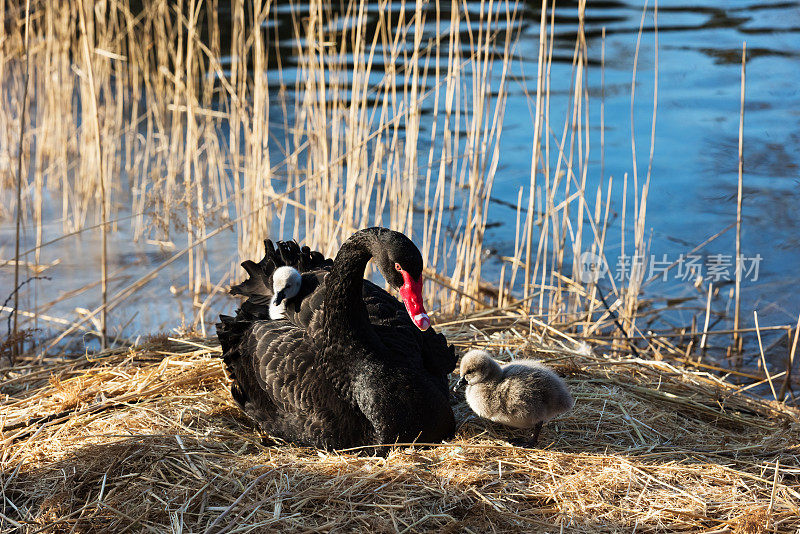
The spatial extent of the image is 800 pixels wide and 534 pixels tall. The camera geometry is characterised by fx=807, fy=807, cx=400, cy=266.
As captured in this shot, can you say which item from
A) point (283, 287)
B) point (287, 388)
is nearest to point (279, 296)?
point (283, 287)

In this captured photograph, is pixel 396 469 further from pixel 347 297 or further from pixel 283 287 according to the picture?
pixel 283 287

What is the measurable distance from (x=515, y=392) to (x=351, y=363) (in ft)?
2.10

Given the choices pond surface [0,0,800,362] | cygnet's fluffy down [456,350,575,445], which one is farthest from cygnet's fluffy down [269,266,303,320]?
pond surface [0,0,800,362]

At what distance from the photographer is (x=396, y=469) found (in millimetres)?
2797

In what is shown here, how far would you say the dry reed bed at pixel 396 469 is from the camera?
8.55ft

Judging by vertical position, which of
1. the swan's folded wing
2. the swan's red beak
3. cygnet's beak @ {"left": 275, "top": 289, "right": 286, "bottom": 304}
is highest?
the swan's red beak

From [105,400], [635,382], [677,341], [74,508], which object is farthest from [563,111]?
[74,508]

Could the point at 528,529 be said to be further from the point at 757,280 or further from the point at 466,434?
the point at 757,280

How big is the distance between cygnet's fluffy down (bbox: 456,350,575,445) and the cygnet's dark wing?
49cm

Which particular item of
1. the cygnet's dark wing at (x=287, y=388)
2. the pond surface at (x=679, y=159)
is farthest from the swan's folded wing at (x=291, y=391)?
the pond surface at (x=679, y=159)

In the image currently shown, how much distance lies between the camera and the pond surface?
6.22 m

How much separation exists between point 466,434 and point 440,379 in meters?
0.24

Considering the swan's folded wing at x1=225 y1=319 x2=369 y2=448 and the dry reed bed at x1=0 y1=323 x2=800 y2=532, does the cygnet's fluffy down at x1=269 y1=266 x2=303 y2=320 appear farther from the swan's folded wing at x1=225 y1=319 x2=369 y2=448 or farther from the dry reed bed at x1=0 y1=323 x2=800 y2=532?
the dry reed bed at x1=0 y1=323 x2=800 y2=532

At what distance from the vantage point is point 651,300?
5.83 metres
